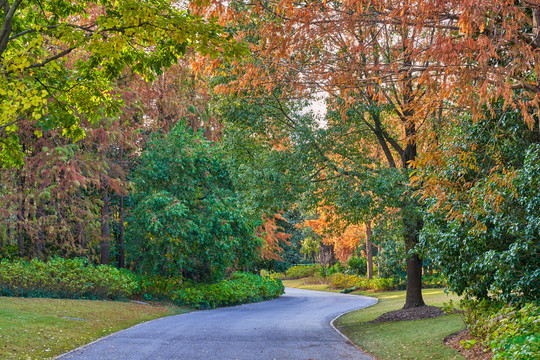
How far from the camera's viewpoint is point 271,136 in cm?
1480

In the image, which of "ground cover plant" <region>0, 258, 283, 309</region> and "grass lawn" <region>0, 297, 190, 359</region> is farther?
"ground cover plant" <region>0, 258, 283, 309</region>

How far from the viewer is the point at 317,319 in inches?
650

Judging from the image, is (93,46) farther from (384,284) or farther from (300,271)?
(300,271)

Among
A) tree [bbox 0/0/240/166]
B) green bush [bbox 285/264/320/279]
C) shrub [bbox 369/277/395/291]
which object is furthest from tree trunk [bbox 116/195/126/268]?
green bush [bbox 285/264/320/279]

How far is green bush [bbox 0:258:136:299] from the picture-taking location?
1639cm

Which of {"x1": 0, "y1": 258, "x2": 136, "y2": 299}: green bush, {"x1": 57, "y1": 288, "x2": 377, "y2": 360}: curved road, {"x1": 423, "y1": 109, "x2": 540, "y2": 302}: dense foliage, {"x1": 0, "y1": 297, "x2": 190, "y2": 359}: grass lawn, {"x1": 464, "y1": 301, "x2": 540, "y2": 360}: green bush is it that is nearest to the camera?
{"x1": 464, "y1": 301, "x2": 540, "y2": 360}: green bush

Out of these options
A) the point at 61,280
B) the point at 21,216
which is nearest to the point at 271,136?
the point at 61,280

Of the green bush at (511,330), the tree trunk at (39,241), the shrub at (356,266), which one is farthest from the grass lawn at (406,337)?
the shrub at (356,266)

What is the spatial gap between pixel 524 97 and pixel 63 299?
15.4 m

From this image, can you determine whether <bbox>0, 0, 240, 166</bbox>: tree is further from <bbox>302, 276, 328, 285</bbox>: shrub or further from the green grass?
<bbox>302, 276, 328, 285</bbox>: shrub

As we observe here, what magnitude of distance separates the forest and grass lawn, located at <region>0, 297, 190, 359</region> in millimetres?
2150

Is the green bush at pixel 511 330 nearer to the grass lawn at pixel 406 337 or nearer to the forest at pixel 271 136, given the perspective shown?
the forest at pixel 271 136

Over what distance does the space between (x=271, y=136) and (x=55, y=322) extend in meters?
7.95

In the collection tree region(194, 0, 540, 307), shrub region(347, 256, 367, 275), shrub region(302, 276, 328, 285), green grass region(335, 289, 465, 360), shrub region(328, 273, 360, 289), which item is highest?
tree region(194, 0, 540, 307)
